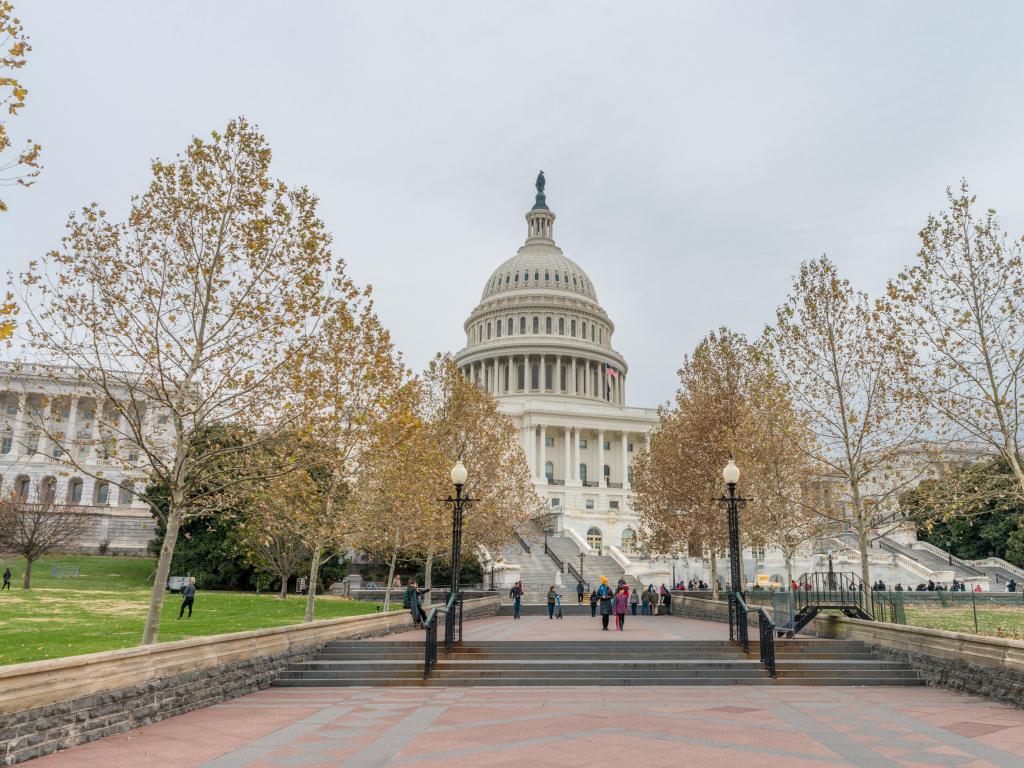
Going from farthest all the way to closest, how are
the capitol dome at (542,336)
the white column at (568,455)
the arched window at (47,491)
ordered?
1. the capitol dome at (542,336)
2. the white column at (568,455)
3. the arched window at (47,491)

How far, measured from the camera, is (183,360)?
16.3m

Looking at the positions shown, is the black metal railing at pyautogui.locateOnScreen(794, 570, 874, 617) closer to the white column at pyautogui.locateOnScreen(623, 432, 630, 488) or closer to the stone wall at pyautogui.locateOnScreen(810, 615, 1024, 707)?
the stone wall at pyautogui.locateOnScreen(810, 615, 1024, 707)

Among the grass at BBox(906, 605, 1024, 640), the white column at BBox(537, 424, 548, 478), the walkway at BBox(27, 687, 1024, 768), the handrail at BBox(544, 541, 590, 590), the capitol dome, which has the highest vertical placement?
the capitol dome

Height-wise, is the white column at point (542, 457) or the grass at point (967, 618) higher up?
the white column at point (542, 457)

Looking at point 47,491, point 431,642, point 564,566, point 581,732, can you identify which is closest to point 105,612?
point 431,642

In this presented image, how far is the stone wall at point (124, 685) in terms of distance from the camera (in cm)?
934

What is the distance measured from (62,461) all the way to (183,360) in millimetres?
2913

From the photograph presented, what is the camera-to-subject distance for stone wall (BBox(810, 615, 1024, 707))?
13.1 meters

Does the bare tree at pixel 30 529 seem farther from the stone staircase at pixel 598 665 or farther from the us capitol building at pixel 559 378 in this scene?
the us capitol building at pixel 559 378

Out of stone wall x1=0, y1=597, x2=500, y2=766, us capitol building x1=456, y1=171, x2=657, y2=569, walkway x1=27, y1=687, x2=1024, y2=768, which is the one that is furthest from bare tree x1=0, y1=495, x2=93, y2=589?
us capitol building x1=456, y1=171, x2=657, y2=569

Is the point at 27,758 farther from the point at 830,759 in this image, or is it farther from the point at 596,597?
the point at 596,597

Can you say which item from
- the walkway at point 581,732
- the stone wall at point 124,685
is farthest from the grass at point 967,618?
the stone wall at point 124,685

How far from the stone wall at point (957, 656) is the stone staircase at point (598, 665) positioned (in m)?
0.39

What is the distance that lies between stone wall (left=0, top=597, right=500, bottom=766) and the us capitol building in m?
62.9
